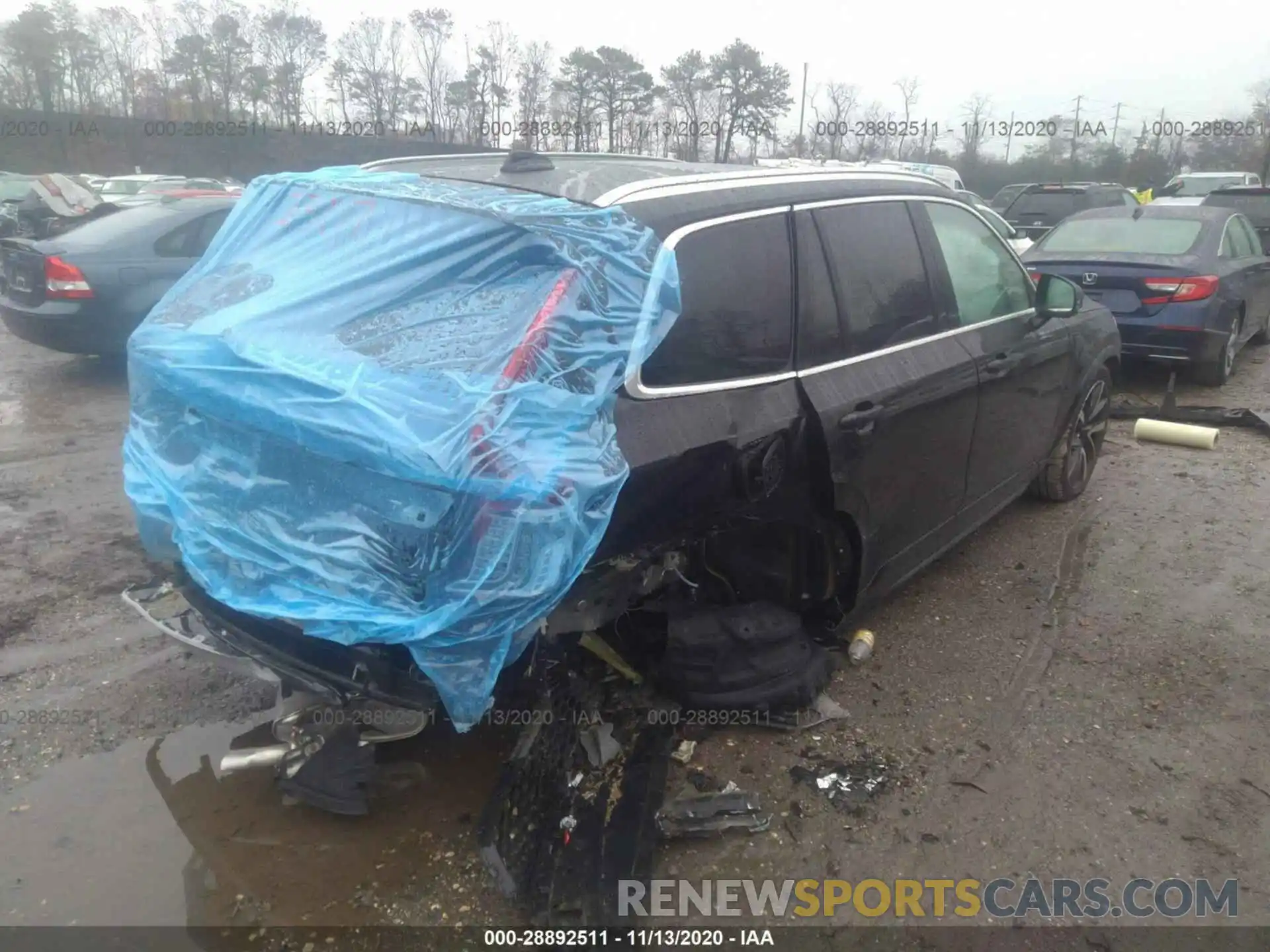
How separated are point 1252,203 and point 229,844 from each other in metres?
16.1

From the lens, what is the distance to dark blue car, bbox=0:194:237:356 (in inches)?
287

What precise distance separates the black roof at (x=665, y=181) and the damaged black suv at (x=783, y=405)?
10mm

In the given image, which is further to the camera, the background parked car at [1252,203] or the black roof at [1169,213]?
the background parked car at [1252,203]

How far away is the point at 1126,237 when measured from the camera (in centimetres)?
817

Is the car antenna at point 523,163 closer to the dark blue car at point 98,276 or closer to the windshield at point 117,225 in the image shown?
the dark blue car at point 98,276

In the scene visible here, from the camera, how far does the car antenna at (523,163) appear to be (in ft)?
9.98

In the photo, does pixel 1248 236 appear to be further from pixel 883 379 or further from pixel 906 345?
pixel 883 379

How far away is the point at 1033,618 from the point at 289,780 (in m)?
3.16

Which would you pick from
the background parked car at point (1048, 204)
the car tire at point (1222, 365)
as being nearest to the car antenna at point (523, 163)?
the car tire at point (1222, 365)

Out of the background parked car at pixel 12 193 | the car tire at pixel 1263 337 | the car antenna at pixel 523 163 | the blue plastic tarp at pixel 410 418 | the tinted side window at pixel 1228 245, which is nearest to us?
the blue plastic tarp at pixel 410 418

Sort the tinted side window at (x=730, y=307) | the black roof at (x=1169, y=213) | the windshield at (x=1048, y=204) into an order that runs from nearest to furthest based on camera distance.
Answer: the tinted side window at (x=730, y=307)
the black roof at (x=1169, y=213)
the windshield at (x=1048, y=204)

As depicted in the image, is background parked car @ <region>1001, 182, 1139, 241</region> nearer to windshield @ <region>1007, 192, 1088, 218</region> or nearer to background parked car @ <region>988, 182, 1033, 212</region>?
windshield @ <region>1007, 192, 1088, 218</region>

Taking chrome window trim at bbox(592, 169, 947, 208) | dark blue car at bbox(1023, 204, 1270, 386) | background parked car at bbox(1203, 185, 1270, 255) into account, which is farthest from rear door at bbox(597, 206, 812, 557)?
background parked car at bbox(1203, 185, 1270, 255)

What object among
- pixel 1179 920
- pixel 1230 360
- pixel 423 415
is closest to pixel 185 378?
pixel 423 415
